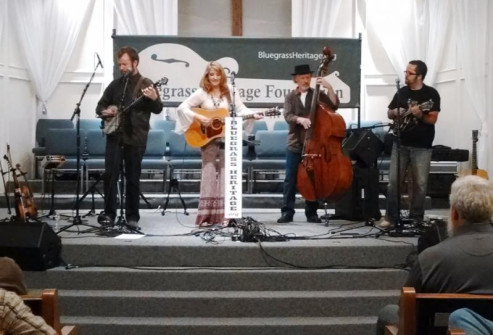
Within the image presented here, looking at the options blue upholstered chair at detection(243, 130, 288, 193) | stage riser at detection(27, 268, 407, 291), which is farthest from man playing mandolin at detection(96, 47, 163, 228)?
blue upholstered chair at detection(243, 130, 288, 193)

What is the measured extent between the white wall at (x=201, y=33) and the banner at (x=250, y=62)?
2.09 m

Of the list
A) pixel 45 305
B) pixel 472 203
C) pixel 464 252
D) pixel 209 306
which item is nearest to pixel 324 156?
pixel 209 306

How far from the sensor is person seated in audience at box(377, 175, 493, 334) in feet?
10.3

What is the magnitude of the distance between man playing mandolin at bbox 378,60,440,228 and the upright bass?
22.1 inches

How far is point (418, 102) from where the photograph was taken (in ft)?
22.2

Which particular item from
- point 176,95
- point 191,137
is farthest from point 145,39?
point 191,137

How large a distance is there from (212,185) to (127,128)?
3.36 ft

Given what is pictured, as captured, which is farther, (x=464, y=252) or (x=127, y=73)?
(x=127, y=73)

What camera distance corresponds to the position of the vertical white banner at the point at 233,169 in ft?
21.0

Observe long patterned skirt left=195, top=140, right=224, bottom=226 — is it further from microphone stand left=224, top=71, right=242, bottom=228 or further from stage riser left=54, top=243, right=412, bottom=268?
stage riser left=54, top=243, right=412, bottom=268

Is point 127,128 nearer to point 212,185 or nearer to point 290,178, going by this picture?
point 212,185

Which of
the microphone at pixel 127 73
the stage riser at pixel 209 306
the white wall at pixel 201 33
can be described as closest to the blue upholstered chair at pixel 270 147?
the white wall at pixel 201 33

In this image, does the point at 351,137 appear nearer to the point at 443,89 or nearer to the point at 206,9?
the point at 443,89

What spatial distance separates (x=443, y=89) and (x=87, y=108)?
576 centimetres
